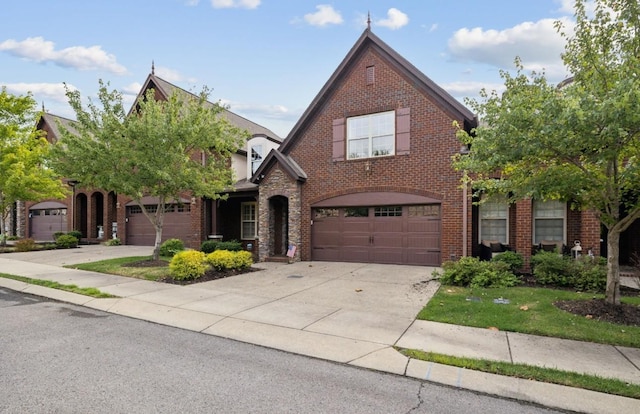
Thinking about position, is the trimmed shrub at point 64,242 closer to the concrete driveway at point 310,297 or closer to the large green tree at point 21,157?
the large green tree at point 21,157

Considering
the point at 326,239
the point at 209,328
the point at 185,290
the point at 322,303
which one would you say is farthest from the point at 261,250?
the point at 209,328

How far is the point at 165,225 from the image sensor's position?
20.3 meters

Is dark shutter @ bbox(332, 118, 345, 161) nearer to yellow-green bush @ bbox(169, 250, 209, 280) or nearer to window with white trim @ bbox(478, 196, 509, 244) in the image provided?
window with white trim @ bbox(478, 196, 509, 244)

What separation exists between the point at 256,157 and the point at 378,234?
8.09 m

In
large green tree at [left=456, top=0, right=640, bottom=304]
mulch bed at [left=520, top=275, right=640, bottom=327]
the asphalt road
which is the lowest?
the asphalt road

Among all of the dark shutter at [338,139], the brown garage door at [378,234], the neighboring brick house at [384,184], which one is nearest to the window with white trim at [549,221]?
the neighboring brick house at [384,184]

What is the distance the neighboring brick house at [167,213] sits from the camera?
60.8 ft

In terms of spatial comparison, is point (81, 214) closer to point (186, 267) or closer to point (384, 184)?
point (186, 267)

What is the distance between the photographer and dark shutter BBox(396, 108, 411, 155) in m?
13.2

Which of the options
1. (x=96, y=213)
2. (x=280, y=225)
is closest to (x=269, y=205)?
(x=280, y=225)

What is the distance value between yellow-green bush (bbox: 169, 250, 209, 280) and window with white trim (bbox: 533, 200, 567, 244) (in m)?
11.3

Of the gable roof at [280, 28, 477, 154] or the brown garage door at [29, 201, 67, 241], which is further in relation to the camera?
the brown garage door at [29, 201, 67, 241]

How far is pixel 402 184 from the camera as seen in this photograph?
13.3m

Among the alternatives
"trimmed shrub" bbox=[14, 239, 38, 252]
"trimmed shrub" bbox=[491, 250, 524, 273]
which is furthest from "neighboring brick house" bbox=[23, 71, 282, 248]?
"trimmed shrub" bbox=[491, 250, 524, 273]
